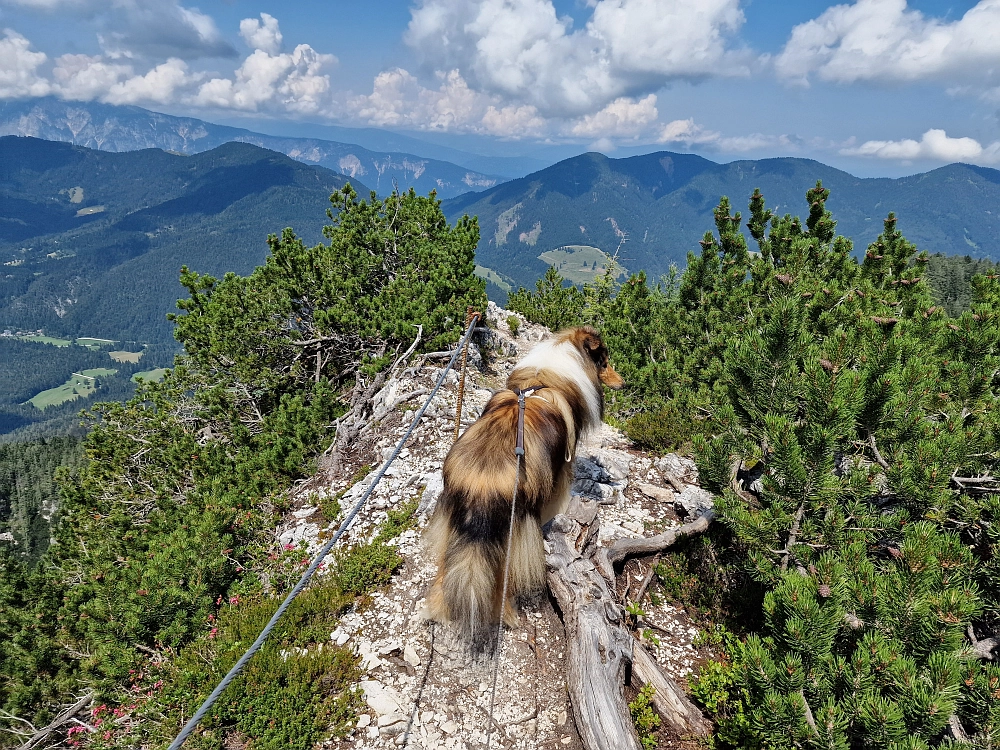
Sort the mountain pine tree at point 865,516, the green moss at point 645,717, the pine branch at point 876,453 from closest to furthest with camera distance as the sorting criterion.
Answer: the mountain pine tree at point 865,516
the pine branch at point 876,453
the green moss at point 645,717

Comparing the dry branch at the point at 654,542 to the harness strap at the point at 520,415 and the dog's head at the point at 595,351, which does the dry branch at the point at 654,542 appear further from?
the harness strap at the point at 520,415

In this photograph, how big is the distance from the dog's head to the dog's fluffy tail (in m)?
2.42

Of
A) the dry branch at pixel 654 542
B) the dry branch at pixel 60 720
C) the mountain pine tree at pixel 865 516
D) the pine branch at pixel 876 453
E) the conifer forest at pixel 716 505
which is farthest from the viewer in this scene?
the dry branch at pixel 654 542

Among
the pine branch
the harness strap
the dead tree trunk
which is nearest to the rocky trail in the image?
the dead tree trunk

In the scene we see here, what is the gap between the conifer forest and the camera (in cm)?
272

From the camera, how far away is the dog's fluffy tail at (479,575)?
3986 millimetres

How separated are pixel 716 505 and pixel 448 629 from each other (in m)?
2.76

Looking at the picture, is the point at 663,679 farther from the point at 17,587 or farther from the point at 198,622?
the point at 17,587

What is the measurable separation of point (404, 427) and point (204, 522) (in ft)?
10.9

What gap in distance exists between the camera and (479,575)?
3.98m

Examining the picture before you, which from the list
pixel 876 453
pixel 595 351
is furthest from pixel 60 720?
pixel 876 453

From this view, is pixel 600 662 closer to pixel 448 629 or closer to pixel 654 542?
pixel 448 629

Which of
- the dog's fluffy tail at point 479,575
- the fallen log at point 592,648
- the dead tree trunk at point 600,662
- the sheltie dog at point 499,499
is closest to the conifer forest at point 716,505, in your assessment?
the dead tree trunk at point 600,662

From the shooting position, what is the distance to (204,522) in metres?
5.87
